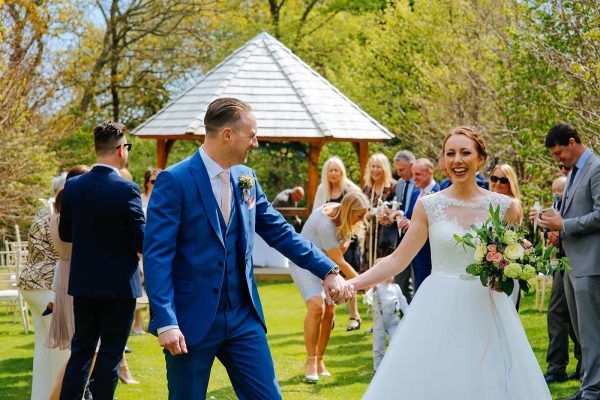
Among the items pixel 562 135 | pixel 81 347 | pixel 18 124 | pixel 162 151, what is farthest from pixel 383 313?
pixel 162 151

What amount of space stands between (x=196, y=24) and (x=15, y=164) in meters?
18.6

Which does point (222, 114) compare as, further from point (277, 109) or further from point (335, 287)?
point (277, 109)

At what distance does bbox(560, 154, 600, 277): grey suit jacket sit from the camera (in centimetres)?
808

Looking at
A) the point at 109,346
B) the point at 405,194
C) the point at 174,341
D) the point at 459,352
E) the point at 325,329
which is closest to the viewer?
the point at 174,341

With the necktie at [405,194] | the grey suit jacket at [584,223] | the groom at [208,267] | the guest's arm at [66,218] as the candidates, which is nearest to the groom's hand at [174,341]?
the groom at [208,267]

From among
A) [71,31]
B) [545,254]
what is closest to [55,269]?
[545,254]

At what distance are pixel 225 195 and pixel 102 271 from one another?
1948 millimetres

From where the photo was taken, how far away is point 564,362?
9.67 metres

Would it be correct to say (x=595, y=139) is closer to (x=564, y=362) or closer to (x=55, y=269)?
(x=564, y=362)

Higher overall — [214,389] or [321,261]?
[321,261]

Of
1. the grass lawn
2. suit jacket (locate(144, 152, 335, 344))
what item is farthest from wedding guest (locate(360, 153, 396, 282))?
suit jacket (locate(144, 152, 335, 344))

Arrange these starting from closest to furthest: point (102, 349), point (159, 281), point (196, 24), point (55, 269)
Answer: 1. point (159, 281)
2. point (102, 349)
3. point (55, 269)
4. point (196, 24)

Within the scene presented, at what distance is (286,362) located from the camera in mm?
10953

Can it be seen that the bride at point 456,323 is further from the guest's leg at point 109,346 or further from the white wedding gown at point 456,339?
the guest's leg at point 109,346
